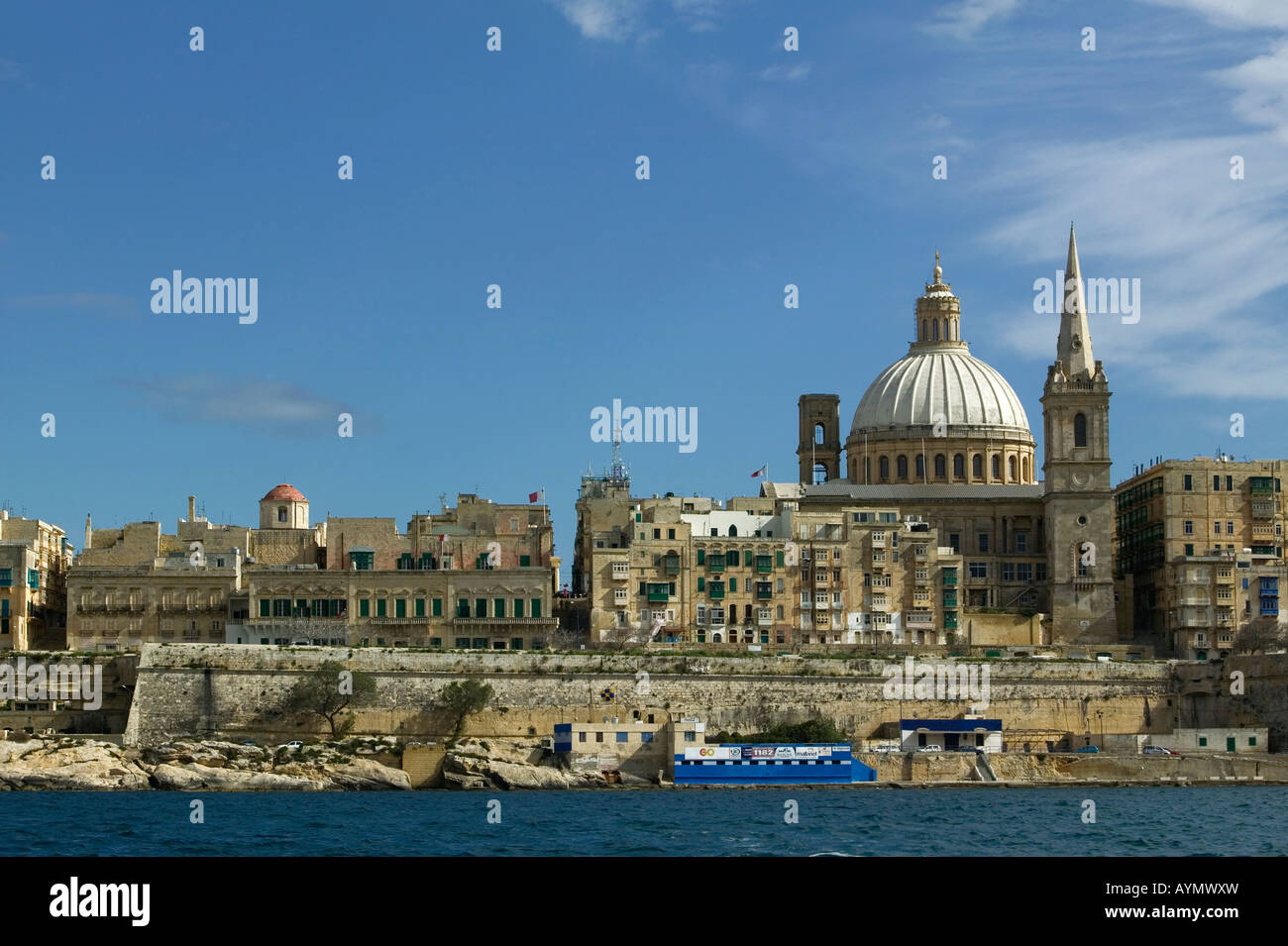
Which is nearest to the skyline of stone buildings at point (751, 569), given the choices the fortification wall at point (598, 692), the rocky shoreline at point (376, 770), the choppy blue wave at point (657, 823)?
Answer: the fortification wall at point (598, 692)

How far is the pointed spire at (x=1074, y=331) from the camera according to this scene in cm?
8688

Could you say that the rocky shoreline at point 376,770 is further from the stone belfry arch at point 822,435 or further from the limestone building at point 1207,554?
the stone belfry arch at point 822,435

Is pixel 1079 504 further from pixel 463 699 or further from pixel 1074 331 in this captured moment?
pixel 463 699

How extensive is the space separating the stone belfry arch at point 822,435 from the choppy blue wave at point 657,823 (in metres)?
38.8

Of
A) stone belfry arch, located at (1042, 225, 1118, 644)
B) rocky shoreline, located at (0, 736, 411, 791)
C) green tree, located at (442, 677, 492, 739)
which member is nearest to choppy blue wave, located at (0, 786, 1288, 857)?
rocky shoreline, located at (0, 736, 411, 791)

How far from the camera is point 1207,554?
266 ft

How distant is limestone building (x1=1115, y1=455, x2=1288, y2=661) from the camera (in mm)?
80188

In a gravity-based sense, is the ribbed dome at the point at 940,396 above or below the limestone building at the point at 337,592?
above

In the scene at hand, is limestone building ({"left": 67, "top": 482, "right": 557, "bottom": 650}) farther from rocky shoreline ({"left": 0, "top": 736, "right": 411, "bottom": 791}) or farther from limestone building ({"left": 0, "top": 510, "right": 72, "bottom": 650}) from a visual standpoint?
rocky shoreline ({"left": 0, "top": 736, "right": 411, "bottom": 791})

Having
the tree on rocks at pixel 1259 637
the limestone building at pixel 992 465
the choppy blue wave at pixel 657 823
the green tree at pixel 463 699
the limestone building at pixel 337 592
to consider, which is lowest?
the choppy blue wave at pixel 657 823

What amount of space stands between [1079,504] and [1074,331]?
881 cm
